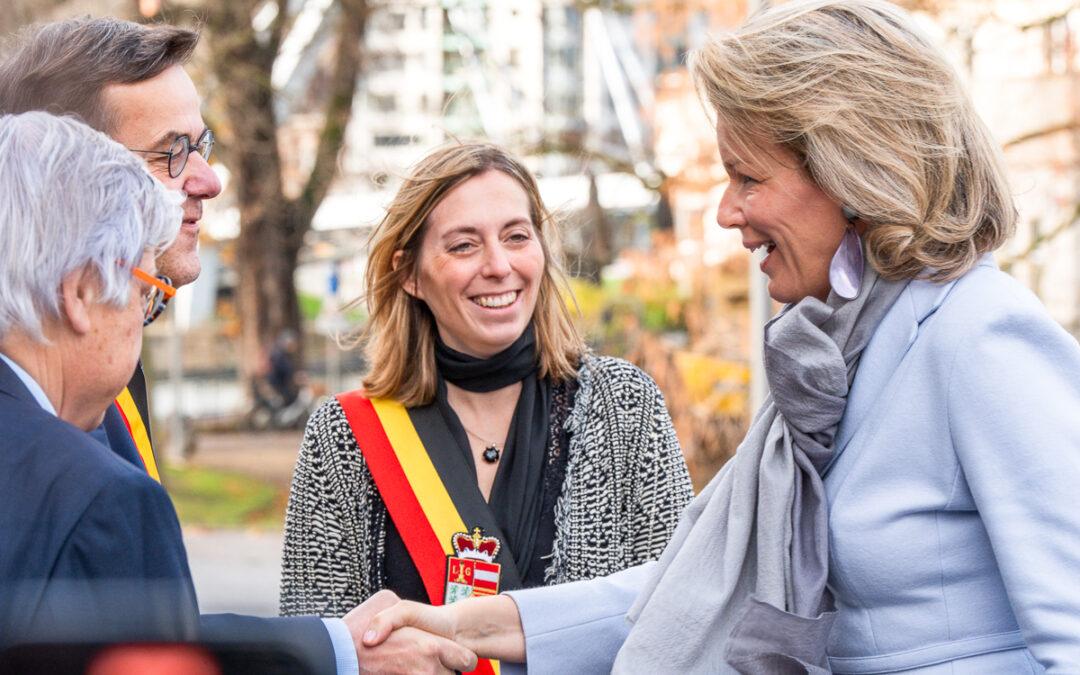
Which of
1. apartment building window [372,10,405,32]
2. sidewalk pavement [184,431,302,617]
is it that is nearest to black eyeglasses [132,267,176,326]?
sidewalk pavement [184,431,302,617]

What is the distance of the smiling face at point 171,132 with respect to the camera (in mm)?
2949

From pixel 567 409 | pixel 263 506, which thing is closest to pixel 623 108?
pixel 263 506

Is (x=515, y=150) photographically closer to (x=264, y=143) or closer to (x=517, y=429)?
(x=264, y=143)

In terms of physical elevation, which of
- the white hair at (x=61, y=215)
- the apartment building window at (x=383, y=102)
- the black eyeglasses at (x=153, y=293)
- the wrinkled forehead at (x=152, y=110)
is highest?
the apartment building window at (x=383, y=102)

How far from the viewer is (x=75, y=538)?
1.83 meters

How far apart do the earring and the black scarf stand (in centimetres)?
110

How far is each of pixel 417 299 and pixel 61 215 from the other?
1.63 m

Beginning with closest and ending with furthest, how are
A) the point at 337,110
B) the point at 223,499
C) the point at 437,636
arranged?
1. the point at 437,636
2. the point at 223,499
3. the point at 337,110

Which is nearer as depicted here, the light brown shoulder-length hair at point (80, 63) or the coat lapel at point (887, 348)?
the coat lapel at point (887, 348)

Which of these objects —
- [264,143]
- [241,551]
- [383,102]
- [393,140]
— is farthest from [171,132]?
[383,102]

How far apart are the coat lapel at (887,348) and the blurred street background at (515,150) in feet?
5.21

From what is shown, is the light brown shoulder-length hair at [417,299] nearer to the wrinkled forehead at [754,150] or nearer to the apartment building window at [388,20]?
the wrinkled forehead at [754,150]

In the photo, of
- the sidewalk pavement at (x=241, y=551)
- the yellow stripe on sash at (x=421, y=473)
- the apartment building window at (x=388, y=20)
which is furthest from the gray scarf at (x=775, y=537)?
the apartment building window at (x=388, y=20)

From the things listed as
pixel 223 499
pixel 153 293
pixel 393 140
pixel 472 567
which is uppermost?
pixel 393 140
